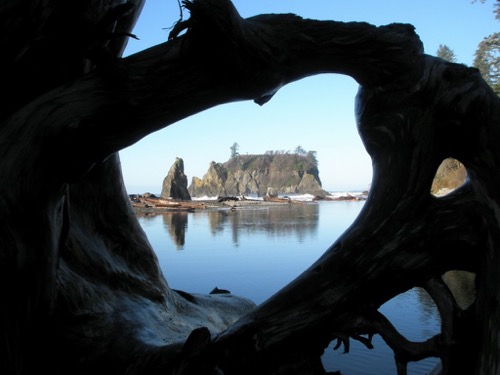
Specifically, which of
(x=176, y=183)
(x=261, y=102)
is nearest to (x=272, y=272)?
(x=261, y=102)

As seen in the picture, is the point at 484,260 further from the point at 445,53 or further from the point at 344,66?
the point at 445,53

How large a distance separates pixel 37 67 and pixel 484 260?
7.48 ft

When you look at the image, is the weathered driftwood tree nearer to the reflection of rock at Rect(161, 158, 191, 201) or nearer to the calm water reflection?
the calm water reflection

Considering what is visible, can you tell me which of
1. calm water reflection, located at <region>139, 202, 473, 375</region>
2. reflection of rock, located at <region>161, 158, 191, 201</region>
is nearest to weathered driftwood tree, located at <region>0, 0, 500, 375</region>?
calm water reflection, located at <region>139, 202, 473, 375</region>

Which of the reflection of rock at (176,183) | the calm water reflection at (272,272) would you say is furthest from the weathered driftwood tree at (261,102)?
the reflection of rock at (176,183)

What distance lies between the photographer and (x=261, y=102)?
238 cm

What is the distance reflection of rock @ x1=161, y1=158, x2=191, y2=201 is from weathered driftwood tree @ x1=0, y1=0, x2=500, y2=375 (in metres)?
37.1

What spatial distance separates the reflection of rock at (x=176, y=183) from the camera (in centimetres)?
3950

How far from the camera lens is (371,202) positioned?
7.16 ft

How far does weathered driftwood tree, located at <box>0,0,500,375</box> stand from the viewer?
2.01 metres

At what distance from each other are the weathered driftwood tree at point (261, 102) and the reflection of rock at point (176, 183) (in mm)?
37102

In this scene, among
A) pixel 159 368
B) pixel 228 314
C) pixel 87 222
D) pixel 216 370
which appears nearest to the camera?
pixel 216 370

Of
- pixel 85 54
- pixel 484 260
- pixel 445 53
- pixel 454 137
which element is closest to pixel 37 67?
pixel 85 54

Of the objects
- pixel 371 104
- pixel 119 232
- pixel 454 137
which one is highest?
pixel 371 104
